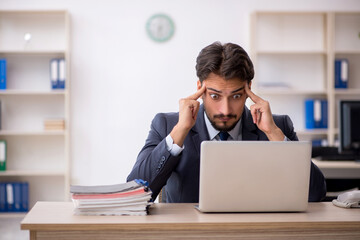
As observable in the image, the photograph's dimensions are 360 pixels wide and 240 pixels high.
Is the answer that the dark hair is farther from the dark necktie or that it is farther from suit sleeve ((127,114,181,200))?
suit sleeve ((127,114,181,200))

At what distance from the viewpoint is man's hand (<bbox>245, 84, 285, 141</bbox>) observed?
6.85ft

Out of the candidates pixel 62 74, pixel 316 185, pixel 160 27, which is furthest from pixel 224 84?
pixel 160 27

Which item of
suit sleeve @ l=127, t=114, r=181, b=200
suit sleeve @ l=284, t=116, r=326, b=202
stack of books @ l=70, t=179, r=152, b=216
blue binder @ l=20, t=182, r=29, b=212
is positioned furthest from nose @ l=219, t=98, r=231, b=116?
blue binder @ l=20, t=182, r=29, b=212

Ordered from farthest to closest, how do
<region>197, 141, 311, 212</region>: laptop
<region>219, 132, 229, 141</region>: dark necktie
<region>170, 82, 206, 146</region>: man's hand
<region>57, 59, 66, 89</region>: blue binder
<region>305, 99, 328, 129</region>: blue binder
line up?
<region>305, 99, 328, 129</region>: blue binder
<region>57, 59, 66, 89</region>: blue binder
<region>219, 132, 229, 141</region>: dark necktie
<region>170, 82, 206, 146</region>: man's hand
<region>197, 141, 311, 212</region>: laptop

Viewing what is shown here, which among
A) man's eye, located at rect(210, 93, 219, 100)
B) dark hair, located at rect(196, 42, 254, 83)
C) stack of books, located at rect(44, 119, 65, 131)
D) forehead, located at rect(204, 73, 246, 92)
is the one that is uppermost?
dark hair, located at rect(196, 42, 254, 83)

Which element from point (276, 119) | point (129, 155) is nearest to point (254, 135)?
point (276, 119)

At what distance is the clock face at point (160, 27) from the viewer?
5.50m

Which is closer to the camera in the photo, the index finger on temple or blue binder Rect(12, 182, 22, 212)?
the index finger on temple

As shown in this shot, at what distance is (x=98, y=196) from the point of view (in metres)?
1.69

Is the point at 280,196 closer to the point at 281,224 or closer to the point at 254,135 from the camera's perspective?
the point at 281,224

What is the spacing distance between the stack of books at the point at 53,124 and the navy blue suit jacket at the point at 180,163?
313cm

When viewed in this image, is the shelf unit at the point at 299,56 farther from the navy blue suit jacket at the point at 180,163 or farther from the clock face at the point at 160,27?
the navy blue suit jacket at the point at 180,163

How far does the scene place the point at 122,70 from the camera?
5.51 metres

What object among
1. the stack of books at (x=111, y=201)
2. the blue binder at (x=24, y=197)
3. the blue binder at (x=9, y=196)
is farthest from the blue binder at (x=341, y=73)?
the stack of books at (x=111, y=201)
